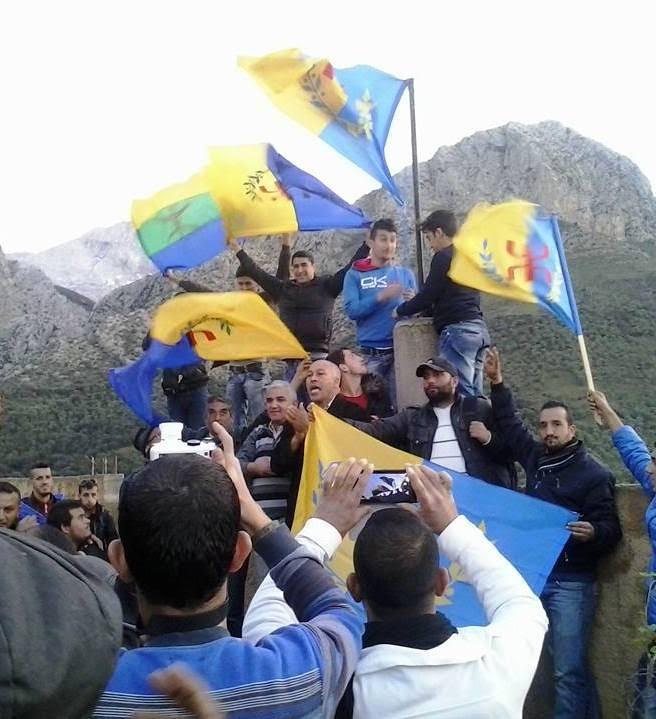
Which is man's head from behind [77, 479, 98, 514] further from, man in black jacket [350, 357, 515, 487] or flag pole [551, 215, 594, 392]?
flag pole [551, 215, 594, 392]

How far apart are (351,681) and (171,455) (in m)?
0.70

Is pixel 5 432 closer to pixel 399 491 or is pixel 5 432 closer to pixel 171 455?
pixel 399 491

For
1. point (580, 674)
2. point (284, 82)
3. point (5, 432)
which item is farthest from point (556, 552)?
point (5, 432)

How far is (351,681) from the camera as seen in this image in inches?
82.9

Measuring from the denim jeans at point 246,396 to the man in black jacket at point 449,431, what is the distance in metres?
2.36

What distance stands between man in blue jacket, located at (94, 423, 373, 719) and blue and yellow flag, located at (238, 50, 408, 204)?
5.60 meters

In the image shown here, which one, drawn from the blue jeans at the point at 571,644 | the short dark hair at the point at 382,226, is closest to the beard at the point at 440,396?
the blue jeans at the point at 571,644

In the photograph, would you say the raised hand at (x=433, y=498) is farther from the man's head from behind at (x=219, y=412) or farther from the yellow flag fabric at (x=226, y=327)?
the man's head from behind at (x=219, y=412)

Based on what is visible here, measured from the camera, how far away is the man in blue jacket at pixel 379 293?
651 cm

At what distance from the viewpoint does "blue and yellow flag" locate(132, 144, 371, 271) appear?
24.6 ft

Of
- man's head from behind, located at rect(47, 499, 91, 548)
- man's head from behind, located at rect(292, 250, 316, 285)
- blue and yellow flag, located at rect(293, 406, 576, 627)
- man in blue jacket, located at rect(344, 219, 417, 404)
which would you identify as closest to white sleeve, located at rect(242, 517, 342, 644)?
blue and yellow flag, located at rect(293, 406, 576, 627)

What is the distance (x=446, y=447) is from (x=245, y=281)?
9.23ft

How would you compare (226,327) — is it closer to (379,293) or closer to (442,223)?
(379,293)

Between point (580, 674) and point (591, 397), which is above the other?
point (591, 397)
